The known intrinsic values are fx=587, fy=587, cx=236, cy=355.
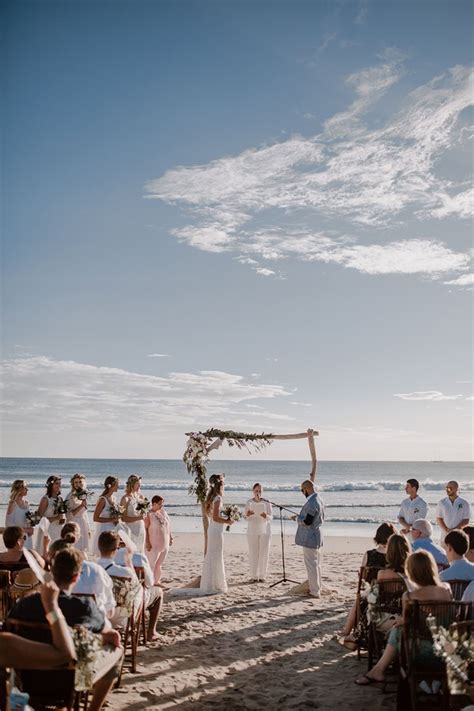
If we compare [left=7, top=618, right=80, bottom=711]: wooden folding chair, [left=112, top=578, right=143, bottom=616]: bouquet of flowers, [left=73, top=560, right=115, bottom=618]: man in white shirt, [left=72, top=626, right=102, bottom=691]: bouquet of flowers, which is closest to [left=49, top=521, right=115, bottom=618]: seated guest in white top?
[left=73, top=560, right=115, bottom=618]: man in white shirt

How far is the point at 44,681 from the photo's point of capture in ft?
12.3

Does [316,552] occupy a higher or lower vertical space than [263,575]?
higher

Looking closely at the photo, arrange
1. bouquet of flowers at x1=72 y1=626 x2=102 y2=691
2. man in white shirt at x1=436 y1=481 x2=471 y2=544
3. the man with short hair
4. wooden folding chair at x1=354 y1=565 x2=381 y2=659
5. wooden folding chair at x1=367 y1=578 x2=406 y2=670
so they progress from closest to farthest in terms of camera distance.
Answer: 1. bouquet of flowers at x1=72 y1=626 x2=102 y2=691
2. the man with short hair
3. wooden folding chair at x1=367 y1=578 x2=406 y2=670
4. wooden folding chair at x1=354 y1=565 x2=381 y2=659
5. man in white shirt at x1=436 y1=481 x2=471 y2=544

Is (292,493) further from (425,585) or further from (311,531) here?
(425,585)

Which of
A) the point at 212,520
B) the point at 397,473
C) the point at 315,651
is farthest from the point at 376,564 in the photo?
the point at 397,473

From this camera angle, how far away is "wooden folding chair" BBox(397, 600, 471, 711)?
4.35 meters

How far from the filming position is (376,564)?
656 cm

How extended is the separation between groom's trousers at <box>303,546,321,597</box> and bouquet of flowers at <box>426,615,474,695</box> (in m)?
5.68

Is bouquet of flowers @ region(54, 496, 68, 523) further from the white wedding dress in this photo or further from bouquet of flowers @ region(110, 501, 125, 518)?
the white wedding dress

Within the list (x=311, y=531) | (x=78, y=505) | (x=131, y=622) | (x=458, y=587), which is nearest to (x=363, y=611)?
(x=458, y=587)

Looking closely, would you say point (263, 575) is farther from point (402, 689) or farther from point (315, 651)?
point (402, 689)

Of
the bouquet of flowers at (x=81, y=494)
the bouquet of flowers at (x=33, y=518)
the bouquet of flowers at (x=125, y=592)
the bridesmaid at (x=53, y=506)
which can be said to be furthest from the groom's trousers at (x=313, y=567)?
the bouquet of flowers at (x=125, y=592)

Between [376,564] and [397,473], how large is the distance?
2539 inches

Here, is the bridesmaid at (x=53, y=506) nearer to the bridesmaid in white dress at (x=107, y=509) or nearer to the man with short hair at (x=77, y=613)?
the bridesmaid in white dress at (x=107, y=509)
